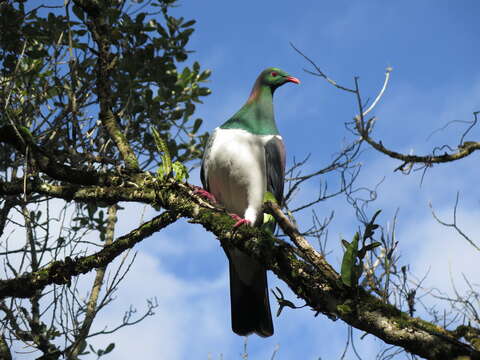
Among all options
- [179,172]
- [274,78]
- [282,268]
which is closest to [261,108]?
[274,78]

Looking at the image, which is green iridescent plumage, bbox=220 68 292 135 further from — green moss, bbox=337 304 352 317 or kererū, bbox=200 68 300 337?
green moss, bbox=337 304 352 317

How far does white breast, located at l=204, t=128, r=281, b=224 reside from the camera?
11.2 feet

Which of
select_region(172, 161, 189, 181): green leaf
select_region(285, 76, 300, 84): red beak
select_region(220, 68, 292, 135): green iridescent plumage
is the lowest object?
select_region(172, 161, 189, 181): green leaf

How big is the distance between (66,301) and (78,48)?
1850 millimetres

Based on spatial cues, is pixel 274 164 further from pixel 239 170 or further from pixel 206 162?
pixel 206 162

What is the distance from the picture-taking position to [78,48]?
415 cm

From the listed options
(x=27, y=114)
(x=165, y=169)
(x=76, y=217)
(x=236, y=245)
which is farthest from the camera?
(x=76, y=217)

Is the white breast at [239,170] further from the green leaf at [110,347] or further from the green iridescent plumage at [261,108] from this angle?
the green leaf at [110,347]

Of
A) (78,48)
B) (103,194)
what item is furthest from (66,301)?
(78,48)

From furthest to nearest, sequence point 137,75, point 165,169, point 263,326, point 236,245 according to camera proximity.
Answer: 1. point 137,75
2. point 263,326
3. point 165,169
4. point 236,245

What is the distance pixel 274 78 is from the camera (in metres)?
4.09

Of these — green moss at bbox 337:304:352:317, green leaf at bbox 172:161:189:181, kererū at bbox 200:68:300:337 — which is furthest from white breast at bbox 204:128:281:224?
green moss at bbox 337:304:352:317

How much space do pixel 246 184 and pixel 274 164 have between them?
21 cm

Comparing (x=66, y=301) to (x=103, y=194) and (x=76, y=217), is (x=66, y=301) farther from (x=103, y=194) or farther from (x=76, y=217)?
(x=76, y=217)
